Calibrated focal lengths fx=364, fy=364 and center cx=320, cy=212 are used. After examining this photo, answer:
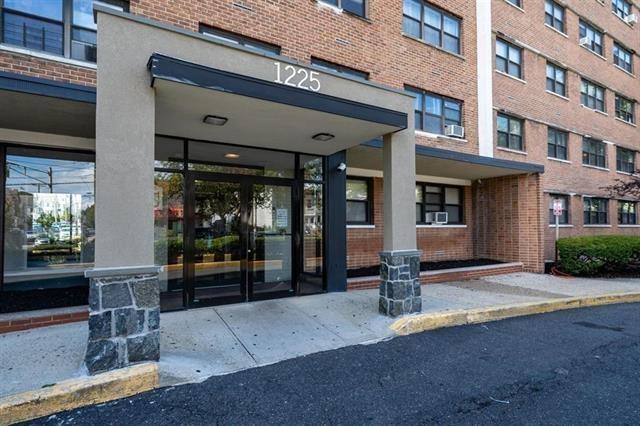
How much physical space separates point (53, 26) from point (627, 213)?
2501 cm

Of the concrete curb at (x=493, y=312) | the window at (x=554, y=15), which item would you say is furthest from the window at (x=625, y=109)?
the concrete curb at (x=493, y=312)

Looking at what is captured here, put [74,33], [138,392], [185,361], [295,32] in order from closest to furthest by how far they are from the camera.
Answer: [138,392]
[185,361]
[74,33]
[295,32]

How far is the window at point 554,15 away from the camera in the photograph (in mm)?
15548

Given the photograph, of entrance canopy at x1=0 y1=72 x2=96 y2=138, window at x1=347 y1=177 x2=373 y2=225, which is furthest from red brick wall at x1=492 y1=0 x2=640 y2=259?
entrance canopy at x1=0 y1=72 x2=96 y2=138

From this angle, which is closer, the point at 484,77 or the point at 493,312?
the point at 493,312

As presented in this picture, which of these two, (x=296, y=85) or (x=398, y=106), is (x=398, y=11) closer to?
(x=398, y=106)

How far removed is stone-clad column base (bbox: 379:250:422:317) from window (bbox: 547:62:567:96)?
44.3 feet

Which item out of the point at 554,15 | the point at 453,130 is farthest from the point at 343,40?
the point at 554,15

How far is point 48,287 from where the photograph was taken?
7.56m

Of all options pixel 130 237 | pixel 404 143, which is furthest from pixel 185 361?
pixel 404 143

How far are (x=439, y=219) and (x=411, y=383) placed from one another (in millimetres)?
9103

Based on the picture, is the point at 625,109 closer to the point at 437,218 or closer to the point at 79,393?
the point at 437,218

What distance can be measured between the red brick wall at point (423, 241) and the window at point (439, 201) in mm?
288

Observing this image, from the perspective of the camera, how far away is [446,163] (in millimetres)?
10406
